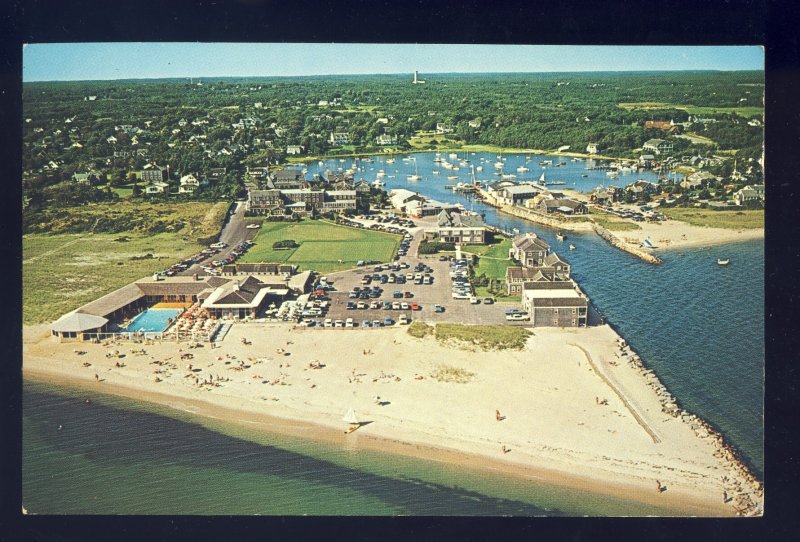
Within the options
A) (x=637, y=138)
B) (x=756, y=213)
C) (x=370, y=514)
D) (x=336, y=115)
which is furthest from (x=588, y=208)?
(x=370, y=514)

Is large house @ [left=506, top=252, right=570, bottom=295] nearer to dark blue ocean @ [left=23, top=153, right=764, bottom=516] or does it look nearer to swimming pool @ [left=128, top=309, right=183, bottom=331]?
dark blue ocean @ [left=23, top=153, right=764, bottom=516]

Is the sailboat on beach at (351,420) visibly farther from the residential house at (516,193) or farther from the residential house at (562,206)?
the residential house at (562,206)

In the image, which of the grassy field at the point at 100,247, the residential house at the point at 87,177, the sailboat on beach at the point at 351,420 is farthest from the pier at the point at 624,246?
the residential house at the point at 87,177

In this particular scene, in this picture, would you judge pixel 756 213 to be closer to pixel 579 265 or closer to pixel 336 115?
pixel 579 265

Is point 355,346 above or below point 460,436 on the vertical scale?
above

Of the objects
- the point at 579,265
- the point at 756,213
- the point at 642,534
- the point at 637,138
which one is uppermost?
the point at 637,138

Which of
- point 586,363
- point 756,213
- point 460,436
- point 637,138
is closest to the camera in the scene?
point 460,436

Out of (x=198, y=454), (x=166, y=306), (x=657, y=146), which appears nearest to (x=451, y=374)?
(x=198, y=454)
